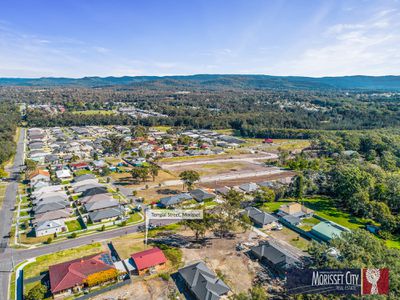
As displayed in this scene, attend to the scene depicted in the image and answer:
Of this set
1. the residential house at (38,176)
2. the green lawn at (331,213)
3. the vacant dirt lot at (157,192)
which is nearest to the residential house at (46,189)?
the residential house at (38,176)

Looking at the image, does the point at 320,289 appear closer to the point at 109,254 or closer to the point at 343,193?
the point at 109,254

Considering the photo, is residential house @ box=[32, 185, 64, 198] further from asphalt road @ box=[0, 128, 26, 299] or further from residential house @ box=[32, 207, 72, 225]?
residential house @ box=[32, 207, 72, 225]

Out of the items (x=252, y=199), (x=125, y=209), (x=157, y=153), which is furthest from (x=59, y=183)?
(x=252, y=199)

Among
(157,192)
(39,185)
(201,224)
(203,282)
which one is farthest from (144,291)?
(39,185)

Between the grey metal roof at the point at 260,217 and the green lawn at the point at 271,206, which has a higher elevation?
the grey metal roof at the point at 260,217

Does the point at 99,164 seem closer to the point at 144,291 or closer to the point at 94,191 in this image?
the point at 94,191

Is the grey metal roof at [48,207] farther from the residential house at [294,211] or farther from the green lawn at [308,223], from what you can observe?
the green lawn at [308,223]

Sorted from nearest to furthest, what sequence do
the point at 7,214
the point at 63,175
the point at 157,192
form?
the point at 7,214
the point at 157,192
the point at 63,175
